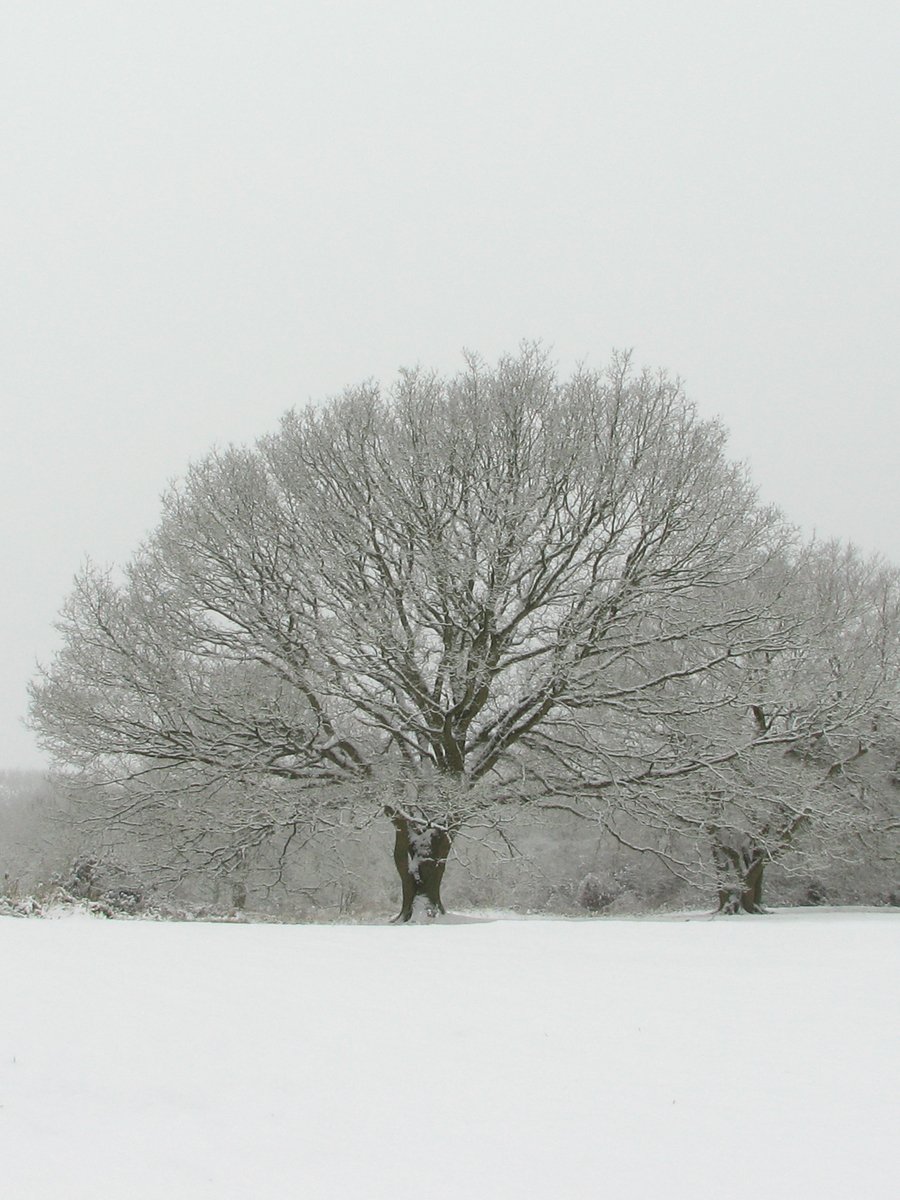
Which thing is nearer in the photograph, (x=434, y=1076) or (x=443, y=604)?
(x=434, y=1076)

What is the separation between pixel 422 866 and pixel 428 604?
4.55m

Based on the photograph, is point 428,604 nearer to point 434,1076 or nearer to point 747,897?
point 434,1076

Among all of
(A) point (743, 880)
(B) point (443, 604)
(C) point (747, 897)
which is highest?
(B) point (443, 604)

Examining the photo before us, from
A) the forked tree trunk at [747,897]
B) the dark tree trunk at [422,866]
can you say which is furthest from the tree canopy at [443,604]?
the forked tree trunk at [747,897]

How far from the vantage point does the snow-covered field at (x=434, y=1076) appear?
370cm

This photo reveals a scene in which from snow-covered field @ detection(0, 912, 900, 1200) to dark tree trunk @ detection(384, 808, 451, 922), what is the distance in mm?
7312

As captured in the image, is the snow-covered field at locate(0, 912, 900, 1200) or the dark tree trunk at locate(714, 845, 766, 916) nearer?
the snow-covered field at locate(0, 912, 900, 1200)

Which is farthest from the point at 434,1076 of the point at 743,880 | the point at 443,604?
the point at 743,880

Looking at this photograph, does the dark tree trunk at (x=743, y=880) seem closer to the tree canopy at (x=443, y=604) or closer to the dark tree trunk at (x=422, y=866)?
the tree canopy at (x=443, y=604)

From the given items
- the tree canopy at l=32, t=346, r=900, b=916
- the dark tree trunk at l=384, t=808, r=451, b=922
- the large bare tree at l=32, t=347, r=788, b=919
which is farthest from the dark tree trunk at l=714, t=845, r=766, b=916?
the dark tree trunk at l=384, t=808, r=451, b=922

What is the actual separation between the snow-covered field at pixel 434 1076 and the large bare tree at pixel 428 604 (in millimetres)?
6798

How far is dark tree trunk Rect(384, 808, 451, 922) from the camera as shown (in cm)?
1485

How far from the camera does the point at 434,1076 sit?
4.76 m

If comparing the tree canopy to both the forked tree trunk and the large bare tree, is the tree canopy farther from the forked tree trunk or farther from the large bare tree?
the forked tree trunk
